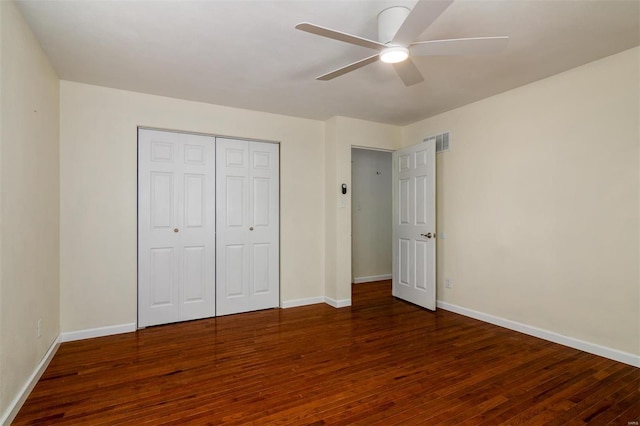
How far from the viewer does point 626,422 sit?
1.91 m

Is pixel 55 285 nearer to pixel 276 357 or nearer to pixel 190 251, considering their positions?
pixel 190 251

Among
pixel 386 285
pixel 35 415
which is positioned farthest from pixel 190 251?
pixel 386 285

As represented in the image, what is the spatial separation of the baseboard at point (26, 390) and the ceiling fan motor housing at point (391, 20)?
3.14 meters

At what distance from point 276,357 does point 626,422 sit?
7.77ft

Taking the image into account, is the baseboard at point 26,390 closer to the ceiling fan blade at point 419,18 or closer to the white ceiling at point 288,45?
the white ceiling at point 288,45

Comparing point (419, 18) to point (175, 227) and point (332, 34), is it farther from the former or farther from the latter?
point (175, 227)

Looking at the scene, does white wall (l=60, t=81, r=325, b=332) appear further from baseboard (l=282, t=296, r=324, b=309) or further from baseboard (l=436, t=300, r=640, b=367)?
baseboard (l=436, t=300, r=640, b=367)

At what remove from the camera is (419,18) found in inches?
65.4

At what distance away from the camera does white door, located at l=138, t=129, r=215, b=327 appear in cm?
358

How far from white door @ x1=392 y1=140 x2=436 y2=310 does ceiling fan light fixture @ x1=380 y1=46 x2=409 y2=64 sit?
7.19 feet

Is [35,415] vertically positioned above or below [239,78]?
below

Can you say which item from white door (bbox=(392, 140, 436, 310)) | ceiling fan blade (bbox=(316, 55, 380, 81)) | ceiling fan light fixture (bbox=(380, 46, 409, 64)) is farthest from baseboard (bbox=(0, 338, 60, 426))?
white door (bbox=(392, 140, 436, 310))

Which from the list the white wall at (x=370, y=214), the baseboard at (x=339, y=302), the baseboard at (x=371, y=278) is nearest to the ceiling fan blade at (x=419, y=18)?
the baseboard at (x=339, y=302)

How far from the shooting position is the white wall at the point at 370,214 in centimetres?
597
